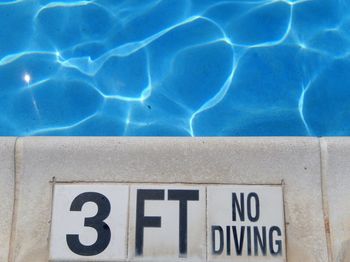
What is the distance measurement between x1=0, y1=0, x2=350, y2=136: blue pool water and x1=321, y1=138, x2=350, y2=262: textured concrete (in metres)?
0.94

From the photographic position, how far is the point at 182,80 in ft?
13.8

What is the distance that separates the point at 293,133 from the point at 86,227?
6.13ft

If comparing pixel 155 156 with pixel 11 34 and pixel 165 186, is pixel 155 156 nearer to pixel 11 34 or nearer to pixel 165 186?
pixel 165 186

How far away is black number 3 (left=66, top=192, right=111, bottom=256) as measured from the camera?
9.69 ft

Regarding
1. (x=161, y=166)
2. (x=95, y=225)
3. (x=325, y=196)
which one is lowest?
(x=95, y=225)

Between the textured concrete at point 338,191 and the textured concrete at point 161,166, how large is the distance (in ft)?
0.18

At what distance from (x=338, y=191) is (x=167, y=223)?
1.03 metres

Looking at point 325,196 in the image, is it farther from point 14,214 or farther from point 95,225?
point 14,214

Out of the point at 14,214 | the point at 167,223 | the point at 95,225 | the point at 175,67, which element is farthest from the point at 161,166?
the point at 175,67

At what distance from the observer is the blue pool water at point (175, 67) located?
407 centimetres

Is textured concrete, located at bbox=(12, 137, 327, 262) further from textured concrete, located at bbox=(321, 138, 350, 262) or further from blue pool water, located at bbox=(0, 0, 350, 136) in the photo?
blue pool water, located at bbox=(0, 0, 350, 136)

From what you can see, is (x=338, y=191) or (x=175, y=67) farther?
(x=175, y=67)

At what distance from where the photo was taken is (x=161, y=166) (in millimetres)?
3090

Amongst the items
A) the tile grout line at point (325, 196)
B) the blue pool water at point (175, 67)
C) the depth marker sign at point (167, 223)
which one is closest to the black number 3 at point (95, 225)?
the depth marker sign at point (167, 223)
